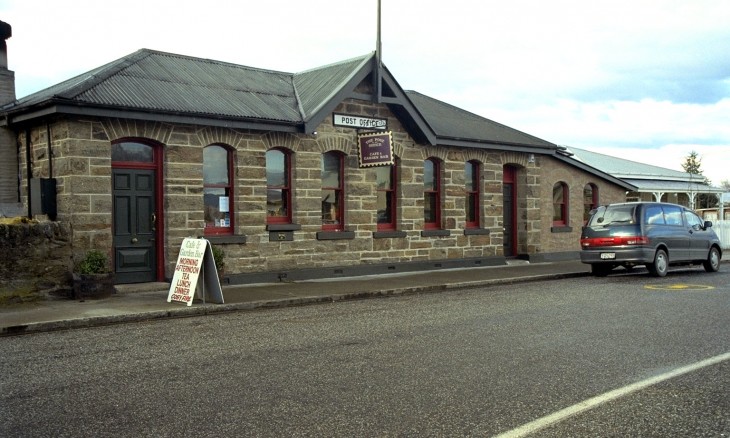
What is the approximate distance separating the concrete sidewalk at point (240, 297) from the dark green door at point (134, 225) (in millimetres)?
444

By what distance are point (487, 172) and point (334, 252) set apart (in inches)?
254

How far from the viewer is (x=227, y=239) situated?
15.5m

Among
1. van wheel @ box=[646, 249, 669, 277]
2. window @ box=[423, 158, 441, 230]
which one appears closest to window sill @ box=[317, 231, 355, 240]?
window @ box=[423, 158, 441, 230]

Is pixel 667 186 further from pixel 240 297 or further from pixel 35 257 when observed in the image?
pixel 35 257

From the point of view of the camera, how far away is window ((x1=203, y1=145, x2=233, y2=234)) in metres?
15.7

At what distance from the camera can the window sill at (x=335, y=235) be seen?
56.7ft

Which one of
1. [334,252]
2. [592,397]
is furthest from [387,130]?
[592,397]

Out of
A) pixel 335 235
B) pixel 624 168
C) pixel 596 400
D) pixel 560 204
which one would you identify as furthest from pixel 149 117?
pixel 624 168

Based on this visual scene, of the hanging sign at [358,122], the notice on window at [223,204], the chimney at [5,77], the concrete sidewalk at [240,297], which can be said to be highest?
the chimney at [5,77]

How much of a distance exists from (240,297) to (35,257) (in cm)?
367

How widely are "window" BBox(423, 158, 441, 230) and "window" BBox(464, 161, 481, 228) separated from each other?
136 cm

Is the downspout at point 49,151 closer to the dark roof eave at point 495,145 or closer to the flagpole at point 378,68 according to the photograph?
the flagpole at point 378,68

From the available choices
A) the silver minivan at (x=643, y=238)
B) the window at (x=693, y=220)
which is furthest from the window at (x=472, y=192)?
the window at (x=693, y=220)

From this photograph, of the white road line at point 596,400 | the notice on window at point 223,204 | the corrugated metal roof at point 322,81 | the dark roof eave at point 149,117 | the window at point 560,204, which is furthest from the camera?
the window at point 560,204
